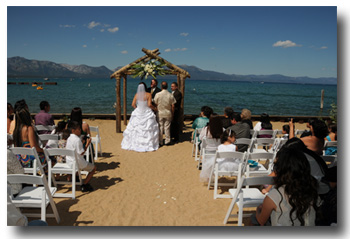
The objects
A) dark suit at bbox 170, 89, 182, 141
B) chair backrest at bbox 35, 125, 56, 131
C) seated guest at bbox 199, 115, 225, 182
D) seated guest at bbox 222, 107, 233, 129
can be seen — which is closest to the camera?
seated guest at bbox 199, 115, 225, 182

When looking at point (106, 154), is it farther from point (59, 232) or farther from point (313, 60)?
point (313, 60)

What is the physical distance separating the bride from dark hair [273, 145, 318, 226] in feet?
17.9

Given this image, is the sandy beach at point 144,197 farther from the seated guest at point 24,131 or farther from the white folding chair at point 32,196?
the seated guest at point 24,131

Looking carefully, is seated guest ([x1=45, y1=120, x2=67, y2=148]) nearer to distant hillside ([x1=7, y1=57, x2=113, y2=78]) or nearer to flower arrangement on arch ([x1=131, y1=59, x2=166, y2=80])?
distant hillside ([x1=7, y1=57, x2=113, y2=78])

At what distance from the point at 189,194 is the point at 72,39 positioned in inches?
190

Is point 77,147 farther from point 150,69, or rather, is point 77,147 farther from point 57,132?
point 150,69

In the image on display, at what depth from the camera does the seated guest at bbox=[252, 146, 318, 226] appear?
2.72m

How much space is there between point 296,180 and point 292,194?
0.17 metres

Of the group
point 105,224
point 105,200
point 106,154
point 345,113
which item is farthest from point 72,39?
point 345,113

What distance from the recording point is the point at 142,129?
7918mm

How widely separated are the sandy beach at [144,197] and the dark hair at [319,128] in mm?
1932

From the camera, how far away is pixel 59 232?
11.3 feet

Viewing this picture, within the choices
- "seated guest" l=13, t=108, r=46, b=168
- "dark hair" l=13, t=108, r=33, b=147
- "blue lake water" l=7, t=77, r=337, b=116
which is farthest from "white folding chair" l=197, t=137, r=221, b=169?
"blue lake water" l=7, t=77, r=337, b=116

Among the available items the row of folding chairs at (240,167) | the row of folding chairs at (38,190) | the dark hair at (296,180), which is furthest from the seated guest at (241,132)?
the row of folding chairs at (38,190)
